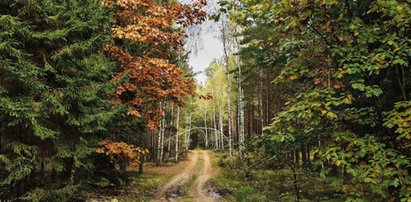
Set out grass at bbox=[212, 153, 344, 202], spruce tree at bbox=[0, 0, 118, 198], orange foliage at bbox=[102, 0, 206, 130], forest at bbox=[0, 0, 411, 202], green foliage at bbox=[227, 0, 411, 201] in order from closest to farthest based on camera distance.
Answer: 1. green foliage at bbox=[227, 0, 411, 201]
2. forest at bbox=[0, 0, 411, 202]
3. spruce tree at bbox=[0, 0, 118, 198]
4. orange foliage at bbox=[102, 0, 206, 130]
5. grass at bbox=[212, 153, 344, 202]

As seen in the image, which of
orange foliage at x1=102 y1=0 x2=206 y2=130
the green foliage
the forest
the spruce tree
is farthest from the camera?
orange foliage at x1=102 y1=0 x2=206 y2=130

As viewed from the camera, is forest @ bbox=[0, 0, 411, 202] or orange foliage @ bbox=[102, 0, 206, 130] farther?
orange foliage @ bbox=[102, 0, 206, 130]

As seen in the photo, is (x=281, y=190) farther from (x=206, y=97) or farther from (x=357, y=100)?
(x=357, y=100)

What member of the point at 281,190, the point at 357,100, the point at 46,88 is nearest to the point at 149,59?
the point at 46,88

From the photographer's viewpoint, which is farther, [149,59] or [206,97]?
[206,97]

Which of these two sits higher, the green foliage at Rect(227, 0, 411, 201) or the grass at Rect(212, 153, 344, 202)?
the green foliage at Rect(227, 0, 411, 201)

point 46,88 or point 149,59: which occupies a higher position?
point 149,59

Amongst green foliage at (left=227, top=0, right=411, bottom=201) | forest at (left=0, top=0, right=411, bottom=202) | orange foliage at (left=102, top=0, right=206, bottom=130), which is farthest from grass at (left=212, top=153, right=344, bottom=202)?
orange foliage at (left=102, top=0, right=206, bottom=130)

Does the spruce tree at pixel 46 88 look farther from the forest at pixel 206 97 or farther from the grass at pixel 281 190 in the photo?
the grass at pixel 281 190

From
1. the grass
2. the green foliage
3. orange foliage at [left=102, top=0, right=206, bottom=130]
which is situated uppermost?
orange foliage at [left=102, top=0, right=206, bottom=130]

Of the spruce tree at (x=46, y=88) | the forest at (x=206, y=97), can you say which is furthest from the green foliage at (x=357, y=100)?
the spruce tree at (x=46, y=88)

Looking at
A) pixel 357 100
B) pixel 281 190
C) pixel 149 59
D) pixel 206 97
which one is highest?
pixel 149 59

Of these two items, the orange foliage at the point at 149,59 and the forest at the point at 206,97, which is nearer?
the forest at the point at 206,97

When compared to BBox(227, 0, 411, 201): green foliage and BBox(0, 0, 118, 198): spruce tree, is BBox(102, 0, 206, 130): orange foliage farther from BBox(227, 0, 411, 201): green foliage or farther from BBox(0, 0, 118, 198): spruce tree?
BBox(227, 0, 411, 201): green foliage
